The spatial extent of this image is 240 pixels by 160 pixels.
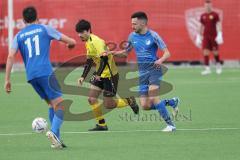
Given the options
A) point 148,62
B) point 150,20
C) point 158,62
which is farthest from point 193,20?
point 158,62

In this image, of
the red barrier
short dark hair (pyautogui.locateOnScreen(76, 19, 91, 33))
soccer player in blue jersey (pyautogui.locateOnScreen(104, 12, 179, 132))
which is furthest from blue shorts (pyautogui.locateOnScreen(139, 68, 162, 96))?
the red barrier

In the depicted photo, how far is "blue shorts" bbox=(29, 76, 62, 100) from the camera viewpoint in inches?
481

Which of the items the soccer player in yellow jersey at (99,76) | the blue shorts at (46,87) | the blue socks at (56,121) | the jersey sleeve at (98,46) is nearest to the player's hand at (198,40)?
the soccer player in yellow jersey at (99,76)

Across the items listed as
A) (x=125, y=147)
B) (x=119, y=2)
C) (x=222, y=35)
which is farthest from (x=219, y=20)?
(x=125, y=147)

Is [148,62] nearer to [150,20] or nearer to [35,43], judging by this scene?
[35,43]

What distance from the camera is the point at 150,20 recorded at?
29.8 metres

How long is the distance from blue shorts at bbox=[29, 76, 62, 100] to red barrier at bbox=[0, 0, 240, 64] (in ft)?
56.3

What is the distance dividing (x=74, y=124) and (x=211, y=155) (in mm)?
4720

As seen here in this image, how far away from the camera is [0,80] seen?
2595cm

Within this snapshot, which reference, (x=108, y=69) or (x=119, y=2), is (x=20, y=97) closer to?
(x=108, y=69)

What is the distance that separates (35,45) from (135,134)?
2.67m

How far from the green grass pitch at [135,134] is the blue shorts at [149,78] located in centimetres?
71

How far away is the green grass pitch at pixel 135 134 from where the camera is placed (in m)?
11.6

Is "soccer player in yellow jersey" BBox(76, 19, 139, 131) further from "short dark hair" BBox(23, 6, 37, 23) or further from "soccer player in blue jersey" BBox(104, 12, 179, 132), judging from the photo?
"short dark hair" BBox(23, 6, 37, 23)
